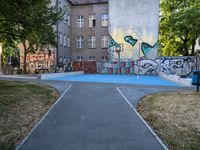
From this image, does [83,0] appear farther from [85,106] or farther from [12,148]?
[12,148]

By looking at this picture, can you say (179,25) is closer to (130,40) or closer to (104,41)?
(130,40)

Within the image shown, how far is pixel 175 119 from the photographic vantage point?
9.60 m

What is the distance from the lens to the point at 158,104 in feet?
41.4

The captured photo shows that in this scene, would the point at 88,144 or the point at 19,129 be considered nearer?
the point at 88,144

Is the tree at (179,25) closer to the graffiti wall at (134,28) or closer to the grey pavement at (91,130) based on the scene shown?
the graffiti wall at (134,28)

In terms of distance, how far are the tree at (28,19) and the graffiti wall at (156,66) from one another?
74.7 feet

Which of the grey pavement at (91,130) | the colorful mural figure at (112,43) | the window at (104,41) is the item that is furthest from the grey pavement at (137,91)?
the window at (104,41)

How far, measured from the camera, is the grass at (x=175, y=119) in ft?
23.2

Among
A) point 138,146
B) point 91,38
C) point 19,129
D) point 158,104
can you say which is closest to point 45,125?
point 19,129

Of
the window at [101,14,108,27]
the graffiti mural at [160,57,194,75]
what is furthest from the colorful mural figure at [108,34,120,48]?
the graffiti mural at [160,57,194,75]

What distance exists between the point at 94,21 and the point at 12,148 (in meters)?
42.9

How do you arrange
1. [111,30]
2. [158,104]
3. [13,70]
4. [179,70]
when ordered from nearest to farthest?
[158,104], [13,70], [179,70], [111,30]

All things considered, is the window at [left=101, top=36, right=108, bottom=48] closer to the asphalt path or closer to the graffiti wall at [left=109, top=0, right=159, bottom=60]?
the graffiti wall at [left=109, top=0, right=159, bottom=60]

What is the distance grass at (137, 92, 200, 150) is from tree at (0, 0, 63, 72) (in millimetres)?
7090
